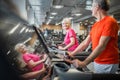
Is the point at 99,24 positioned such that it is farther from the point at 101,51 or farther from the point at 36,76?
the point at 36,76

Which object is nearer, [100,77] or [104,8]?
[100,77]

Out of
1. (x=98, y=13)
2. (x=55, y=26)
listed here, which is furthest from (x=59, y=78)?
(x=55, y=26)

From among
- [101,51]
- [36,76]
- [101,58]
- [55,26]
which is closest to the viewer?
[36,76]

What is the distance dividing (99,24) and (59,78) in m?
0.91

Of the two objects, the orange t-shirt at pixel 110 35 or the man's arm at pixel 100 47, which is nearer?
the man's arm at pixel 100 47

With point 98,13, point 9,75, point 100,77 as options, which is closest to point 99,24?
point 98,13

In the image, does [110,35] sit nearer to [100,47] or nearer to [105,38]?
[105,38]

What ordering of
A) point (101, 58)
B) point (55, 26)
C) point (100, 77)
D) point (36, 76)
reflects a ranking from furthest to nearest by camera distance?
point (55, 26) < point (101, 58) < point (100, 77) < point (36, 76)

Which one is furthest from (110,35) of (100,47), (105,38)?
(100,47)

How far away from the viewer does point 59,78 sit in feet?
5.81

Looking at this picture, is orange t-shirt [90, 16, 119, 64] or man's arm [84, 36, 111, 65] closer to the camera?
man's arm [84, 36, 111, 65]

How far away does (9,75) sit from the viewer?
0.79m

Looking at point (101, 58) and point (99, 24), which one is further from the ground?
point (99, 24)

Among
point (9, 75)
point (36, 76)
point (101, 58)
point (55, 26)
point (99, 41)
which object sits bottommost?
point (55, 26)
